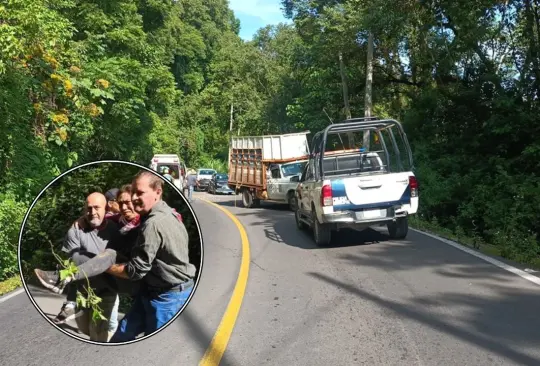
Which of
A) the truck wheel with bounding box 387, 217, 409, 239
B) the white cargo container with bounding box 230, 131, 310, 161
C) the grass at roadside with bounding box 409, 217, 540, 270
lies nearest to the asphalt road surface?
the grass at roadside with bounding box 409, 217, 540, 270

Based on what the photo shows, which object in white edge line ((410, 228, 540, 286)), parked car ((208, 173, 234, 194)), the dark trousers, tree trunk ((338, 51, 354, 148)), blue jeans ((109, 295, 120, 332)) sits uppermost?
tree trunk ((338, 51, 354, 148))

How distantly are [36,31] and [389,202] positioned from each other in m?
7.59

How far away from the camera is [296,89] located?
129 ft

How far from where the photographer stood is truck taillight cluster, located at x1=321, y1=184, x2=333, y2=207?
33.8 feet

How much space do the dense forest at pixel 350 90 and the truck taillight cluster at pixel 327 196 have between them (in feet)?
10.2

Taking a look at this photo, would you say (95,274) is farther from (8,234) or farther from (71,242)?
(8,234)

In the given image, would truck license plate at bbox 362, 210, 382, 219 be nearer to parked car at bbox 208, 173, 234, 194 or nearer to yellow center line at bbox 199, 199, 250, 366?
yellow center line at bbox 199, 199, 250, 366

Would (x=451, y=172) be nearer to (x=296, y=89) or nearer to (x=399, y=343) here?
(x=399, y=343)

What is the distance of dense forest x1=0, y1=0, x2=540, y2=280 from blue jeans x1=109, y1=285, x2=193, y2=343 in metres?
5.85

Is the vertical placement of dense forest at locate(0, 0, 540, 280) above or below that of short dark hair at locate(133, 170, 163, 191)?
above

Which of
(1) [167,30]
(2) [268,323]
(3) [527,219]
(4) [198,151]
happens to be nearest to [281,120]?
(1) [167,30]

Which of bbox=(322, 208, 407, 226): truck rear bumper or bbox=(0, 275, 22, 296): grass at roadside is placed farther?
bbox=(322, 208, 407, 226): truck rear bumper

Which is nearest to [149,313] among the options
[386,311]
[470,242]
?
[386,311]

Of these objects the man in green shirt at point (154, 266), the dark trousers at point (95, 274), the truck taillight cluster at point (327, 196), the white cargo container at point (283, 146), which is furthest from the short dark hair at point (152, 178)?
the white cargo container at point (283, 146)
